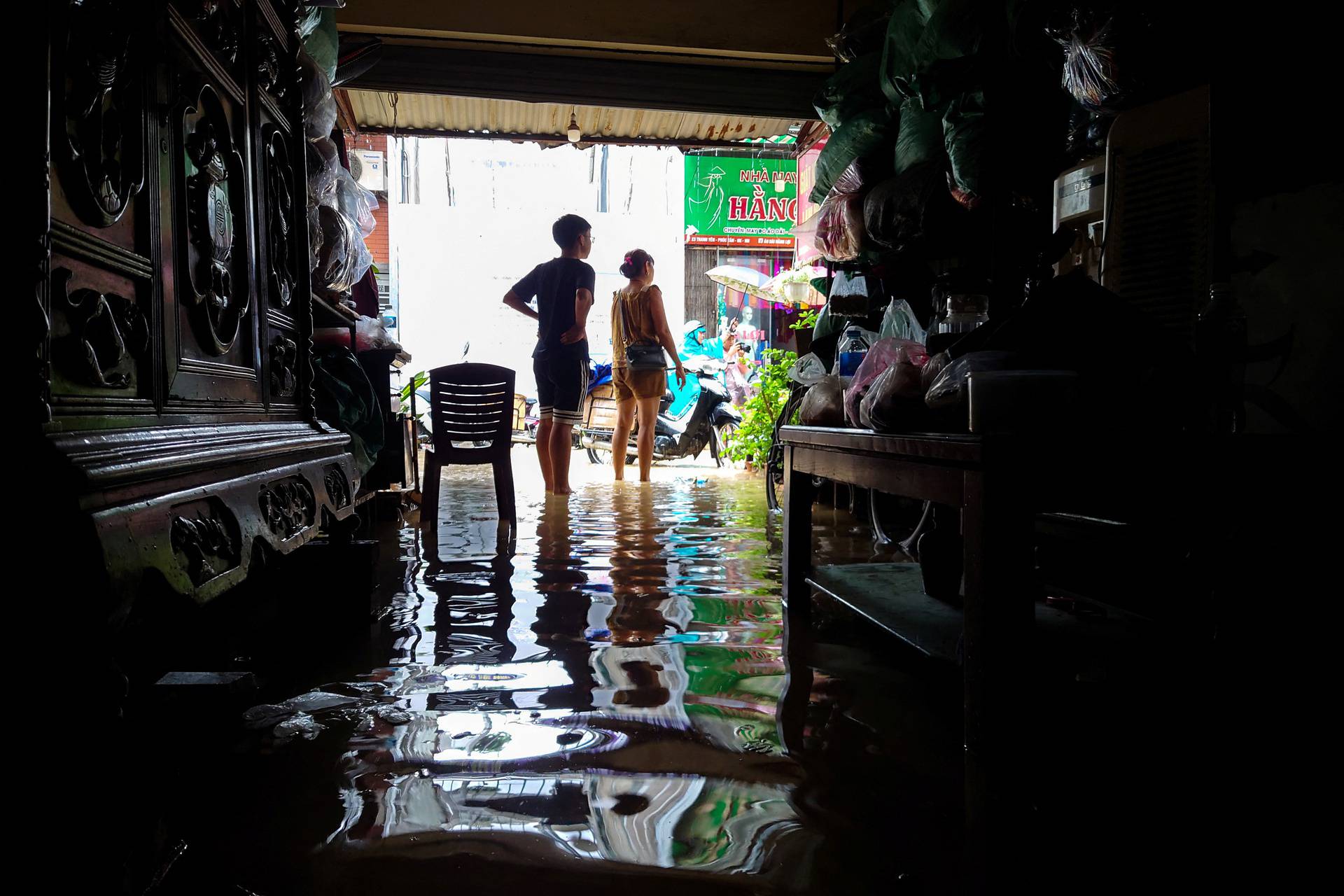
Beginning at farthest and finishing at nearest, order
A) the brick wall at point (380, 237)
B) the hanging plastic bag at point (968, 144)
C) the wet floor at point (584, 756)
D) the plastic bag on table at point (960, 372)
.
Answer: the brick wall at point (380, 237)
the hanging plastic bag at point (968, 144)
the plastic bag on table at point (960, 372)
the wet floor at point (584, 756)

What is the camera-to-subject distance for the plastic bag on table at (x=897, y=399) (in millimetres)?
1649

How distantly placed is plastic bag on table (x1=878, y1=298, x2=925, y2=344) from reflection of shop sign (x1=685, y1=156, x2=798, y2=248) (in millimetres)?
8980

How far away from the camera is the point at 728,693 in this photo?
1629 millimetres

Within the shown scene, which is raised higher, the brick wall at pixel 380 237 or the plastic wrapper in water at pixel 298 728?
the brick wall at pixel 380 237

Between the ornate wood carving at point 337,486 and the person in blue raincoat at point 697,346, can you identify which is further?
the person in blue raincoat at point 697,346

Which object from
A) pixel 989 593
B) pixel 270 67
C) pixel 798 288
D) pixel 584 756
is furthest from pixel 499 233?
pixel 989 593

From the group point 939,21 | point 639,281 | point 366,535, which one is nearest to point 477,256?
point 639,281

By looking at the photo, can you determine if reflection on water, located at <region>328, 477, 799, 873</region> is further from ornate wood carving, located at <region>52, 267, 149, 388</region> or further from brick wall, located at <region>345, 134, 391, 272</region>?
brick wall, located at <region>345, 134, 391, 272</region>

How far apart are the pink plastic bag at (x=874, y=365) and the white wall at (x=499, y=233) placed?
38.7 ft

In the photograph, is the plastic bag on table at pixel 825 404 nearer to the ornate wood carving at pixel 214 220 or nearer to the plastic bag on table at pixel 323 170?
the ornate wood carving at pixel 214 220

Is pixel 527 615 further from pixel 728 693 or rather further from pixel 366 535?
pixel 366 535

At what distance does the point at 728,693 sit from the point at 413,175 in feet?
44.9

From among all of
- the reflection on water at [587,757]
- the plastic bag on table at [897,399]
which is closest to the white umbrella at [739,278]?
the reflection on water at [587,757]

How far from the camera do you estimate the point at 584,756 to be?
131 centimetres
